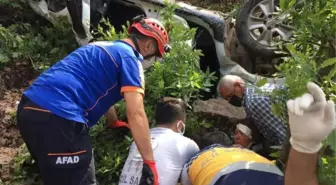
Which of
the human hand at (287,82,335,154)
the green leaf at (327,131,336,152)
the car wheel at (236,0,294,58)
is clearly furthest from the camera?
the car wheel at (236,0,294,58)

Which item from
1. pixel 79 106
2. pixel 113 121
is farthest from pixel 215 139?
pixel 79 106

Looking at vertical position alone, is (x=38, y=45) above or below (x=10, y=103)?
above

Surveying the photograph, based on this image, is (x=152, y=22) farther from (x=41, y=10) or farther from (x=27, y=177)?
(x=41, y=10)

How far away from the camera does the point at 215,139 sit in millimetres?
5246

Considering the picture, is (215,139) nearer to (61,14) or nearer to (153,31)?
(153,31)

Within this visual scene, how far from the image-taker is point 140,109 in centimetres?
405

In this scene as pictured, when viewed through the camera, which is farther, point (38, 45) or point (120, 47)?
point (38, 45)

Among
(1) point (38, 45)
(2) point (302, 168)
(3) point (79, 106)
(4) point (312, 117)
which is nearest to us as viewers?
Answer: (4) point (312, 117)

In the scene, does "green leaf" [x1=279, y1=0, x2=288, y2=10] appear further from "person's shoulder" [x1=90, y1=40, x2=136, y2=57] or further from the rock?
the rock

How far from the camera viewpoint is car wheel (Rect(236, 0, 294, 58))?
6488mm

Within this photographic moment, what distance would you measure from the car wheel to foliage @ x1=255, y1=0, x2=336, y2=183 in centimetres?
304

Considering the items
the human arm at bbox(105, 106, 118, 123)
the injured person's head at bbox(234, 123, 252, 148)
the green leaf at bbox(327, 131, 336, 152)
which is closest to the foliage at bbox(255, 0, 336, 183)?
the green leaf at bbox(327, 131, 336, 152)

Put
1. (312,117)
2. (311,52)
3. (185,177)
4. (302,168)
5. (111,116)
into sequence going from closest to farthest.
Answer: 1. (312,117)
2. (302,168)
3. (311,52)
4. (185,177)
5. (111,116)

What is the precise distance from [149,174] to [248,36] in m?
2.82
